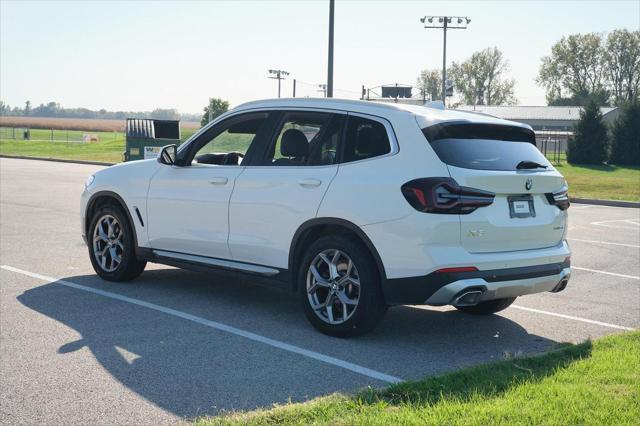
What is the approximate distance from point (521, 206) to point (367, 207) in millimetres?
1208

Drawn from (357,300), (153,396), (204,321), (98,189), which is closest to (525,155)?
(357,300)

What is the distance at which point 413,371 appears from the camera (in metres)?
5.76

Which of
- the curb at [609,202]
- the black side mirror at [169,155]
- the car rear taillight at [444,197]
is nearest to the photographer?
the car rear taillight at [444,197]

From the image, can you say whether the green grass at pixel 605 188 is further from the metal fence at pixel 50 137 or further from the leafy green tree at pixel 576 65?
the leafy green tree at pixel 576 65

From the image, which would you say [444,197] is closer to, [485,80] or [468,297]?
[468,297]

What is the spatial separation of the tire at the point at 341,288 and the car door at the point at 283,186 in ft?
0.97

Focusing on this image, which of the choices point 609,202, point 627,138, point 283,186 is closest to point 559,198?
point 283,186

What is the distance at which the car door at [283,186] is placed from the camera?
6.85 m

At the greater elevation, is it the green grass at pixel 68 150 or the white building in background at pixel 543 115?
the white building in background at pixel 543 115

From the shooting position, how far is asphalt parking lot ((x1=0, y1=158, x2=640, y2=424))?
500cm

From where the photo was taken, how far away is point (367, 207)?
638 cm

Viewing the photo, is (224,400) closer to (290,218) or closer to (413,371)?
(413,371)

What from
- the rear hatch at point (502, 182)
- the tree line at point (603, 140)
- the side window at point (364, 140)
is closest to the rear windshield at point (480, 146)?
the rear hatch at point (502, 182)

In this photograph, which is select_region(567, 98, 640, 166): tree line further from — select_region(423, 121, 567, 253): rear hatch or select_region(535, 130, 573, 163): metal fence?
select_region(423, 121, 567, 253): rear hatch
